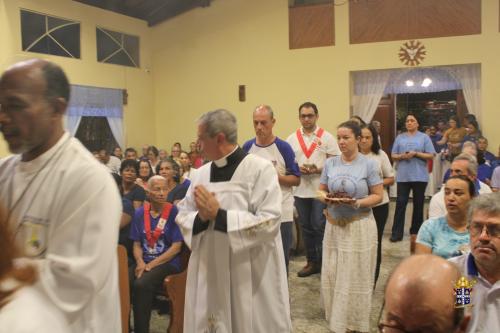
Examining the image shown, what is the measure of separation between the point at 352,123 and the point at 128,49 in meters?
9.52

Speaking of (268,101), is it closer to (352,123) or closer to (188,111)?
(188,111)

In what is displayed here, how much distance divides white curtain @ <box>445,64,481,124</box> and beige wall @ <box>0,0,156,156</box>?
703 cm

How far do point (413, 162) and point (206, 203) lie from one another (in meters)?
5.09

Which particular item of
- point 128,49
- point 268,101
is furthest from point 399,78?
point 128,49

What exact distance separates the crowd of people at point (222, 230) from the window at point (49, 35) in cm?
570

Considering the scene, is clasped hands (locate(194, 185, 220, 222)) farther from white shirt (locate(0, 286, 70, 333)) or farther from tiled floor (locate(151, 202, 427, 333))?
tiled floor (locate(151, 202, 427, 333))

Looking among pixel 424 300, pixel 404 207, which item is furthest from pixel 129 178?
pixel 424 300

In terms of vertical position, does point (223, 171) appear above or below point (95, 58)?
below

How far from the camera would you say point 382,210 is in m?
5.05

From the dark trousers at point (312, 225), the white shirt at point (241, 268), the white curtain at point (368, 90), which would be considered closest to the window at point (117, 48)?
the white curtain at point (368, 90)

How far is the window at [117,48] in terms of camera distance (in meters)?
11.5

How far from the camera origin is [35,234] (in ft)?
5.27

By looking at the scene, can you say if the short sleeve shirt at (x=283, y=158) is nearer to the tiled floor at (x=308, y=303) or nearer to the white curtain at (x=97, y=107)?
the tiled floor at (x=308, y=303)

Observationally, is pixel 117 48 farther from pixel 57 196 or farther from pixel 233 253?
pixel 57 196
